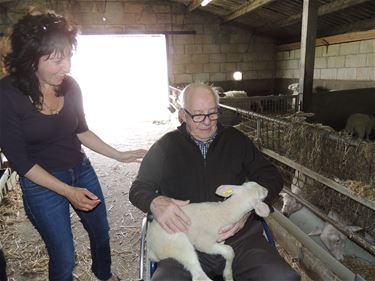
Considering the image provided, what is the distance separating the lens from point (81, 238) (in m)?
3.04

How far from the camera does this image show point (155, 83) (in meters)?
16.0

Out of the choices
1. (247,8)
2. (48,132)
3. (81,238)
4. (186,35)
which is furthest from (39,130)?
(186,35)

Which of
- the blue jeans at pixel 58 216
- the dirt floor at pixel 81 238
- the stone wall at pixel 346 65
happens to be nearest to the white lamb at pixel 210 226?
the blue jeans at pixel 58 216

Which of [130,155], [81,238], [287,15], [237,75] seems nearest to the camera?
[130,155]

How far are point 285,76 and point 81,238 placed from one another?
9.83 metres

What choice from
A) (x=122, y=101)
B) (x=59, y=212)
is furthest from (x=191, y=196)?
(x=122, y=101)

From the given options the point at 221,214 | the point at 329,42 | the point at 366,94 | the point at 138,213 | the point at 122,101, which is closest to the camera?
the point at 221,214

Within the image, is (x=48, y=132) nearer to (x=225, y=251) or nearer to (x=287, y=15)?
(x=225, y=251)

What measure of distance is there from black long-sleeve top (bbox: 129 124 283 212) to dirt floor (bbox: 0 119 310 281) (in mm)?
1101

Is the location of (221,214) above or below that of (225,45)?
below

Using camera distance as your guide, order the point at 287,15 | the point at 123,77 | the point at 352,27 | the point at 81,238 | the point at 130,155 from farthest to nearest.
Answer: the point at 123,77 < the point at 287,15 < the point at 352,27 < the point at 81,238 < the point at 130,155

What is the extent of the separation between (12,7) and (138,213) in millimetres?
8921

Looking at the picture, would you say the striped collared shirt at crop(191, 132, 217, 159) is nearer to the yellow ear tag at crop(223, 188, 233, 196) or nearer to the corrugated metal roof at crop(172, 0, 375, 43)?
the yellow ear tag at crop(223, 188, 233, 196)

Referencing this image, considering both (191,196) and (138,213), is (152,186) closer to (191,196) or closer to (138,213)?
(191,196)
